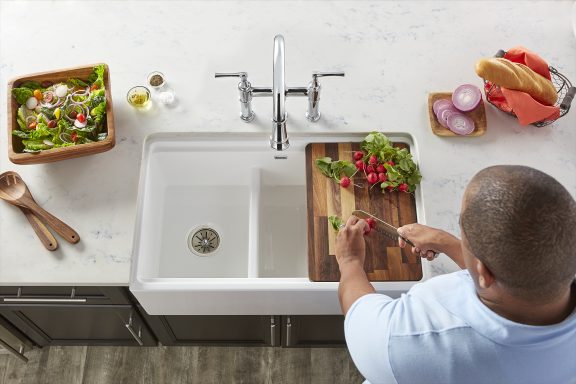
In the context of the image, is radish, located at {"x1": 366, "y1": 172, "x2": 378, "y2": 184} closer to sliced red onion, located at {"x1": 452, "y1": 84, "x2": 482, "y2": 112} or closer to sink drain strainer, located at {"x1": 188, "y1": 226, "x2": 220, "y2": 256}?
sliced red onion, located at {"x1": 452, "y1": 84, "x2": 482, "y2": 112}

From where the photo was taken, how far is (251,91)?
1.46m

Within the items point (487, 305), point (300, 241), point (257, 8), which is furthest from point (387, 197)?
point (257, 8)

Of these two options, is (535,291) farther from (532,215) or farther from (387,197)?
(387,197)

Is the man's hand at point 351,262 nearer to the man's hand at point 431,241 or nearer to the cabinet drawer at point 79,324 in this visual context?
the man's hand at point 431,241

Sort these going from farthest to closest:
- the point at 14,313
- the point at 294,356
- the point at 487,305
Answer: the point at 294,356 → the point at 14,313 → the point at 487,305

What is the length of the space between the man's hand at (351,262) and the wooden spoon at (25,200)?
77 cm

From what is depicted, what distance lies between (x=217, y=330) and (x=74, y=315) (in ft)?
1.68

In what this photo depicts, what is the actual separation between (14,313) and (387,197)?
1.32 meters

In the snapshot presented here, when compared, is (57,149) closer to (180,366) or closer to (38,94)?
(38,94)

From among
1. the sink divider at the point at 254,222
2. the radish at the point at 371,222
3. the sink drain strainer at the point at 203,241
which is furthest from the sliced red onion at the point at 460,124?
the sink drain strainer at the point at 203,241

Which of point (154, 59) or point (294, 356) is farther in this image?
point (294, 356)

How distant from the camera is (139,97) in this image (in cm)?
161

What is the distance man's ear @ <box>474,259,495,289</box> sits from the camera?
0.90 metres

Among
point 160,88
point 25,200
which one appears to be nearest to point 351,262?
point 160,88
